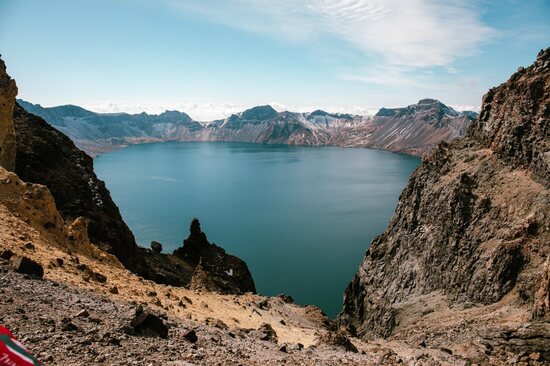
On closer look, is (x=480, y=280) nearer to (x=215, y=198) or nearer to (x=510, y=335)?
(x=510, y=335)

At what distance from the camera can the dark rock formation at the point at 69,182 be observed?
39.7 metres

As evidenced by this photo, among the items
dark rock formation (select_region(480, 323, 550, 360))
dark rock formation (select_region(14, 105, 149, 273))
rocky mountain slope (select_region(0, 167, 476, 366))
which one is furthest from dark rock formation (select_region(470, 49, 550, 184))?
dark rock formation (select_region(14, 105, 149, 273))

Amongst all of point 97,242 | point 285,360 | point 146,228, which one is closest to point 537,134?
point 285,360

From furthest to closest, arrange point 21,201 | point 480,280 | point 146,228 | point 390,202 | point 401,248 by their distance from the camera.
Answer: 1. point 390,202
2. point 146,228
3. point 401,248
4. point 480,280
5. point 21,201

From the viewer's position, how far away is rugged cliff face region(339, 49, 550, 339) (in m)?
33.6

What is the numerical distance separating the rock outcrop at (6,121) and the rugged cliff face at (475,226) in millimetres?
39089

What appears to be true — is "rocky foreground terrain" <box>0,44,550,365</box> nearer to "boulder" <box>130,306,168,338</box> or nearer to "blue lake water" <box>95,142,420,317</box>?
"boulder" <box>130,306,168,338</box>

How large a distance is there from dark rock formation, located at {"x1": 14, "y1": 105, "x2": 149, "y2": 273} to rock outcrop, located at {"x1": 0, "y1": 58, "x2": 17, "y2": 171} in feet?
10.7

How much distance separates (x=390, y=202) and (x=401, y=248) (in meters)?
84.0

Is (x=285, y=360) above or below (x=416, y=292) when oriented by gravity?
above

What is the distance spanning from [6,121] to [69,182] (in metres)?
9.70

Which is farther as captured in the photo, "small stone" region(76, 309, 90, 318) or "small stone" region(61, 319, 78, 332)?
"small stone" region(76, 309, 90, 318)

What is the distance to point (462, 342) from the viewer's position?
26.1 metres

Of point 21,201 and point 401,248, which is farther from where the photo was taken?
point 401,248
